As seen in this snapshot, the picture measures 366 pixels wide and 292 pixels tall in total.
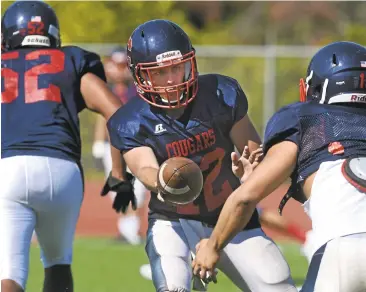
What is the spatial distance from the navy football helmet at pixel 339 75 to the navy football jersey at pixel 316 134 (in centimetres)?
9

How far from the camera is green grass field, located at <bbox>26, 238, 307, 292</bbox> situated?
A: 6844 millimetres

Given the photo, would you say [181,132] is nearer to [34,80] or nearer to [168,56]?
[168,56]

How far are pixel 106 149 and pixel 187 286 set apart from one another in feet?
19.4

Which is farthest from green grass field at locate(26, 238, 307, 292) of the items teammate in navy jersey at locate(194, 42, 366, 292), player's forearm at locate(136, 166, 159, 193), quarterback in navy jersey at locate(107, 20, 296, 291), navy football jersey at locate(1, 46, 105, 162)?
teammate in navy jersey at locate(194, 42, 366, 292)

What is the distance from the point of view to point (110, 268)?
775 centimetres

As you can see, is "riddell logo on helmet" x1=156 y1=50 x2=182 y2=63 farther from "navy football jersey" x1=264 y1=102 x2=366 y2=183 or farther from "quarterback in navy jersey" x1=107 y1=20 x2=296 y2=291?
"navy football jersey" x1=264 y1=102 x2=366 y2=183

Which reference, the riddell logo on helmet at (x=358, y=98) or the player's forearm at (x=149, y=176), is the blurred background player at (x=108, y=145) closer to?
the player's forearm at (x=149, y=176)

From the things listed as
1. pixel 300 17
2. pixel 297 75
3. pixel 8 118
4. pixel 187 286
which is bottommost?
pixel 300 17

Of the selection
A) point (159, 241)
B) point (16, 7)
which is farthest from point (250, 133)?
point (16, 7)

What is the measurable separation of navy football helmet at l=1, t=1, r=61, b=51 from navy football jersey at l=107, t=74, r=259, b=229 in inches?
33.4

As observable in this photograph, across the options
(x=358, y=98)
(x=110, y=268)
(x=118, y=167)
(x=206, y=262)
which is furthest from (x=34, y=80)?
(x=110, y=268)

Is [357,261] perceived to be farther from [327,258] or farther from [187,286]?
[187,286]

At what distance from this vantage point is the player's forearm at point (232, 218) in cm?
365

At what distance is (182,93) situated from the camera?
4.46 metres
